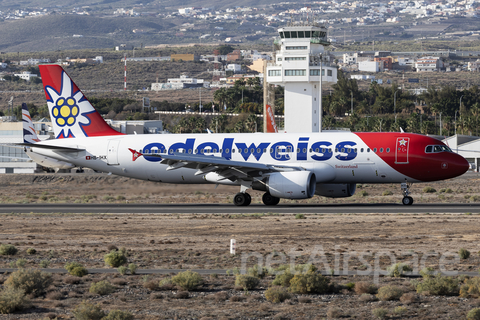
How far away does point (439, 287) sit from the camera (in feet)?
55.0

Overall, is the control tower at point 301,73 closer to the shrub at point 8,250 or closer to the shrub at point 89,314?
the shrub at point 8,250

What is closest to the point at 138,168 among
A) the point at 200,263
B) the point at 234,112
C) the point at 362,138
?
the point at 362,138

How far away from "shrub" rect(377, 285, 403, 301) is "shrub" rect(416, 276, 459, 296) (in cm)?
78

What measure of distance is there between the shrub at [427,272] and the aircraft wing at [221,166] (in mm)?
18879

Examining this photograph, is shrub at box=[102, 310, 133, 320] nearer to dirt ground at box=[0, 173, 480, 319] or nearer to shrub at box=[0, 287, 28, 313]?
dirt ground at box=[0, 173, 480, 319]

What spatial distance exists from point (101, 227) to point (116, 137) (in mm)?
13670

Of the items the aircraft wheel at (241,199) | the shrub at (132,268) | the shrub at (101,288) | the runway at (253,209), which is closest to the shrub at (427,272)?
the shrub at (132,268)

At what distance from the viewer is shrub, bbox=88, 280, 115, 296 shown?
17.2m

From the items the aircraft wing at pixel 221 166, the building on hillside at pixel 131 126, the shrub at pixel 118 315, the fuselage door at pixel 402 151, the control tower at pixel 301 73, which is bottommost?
the shrub at pixel 118 315

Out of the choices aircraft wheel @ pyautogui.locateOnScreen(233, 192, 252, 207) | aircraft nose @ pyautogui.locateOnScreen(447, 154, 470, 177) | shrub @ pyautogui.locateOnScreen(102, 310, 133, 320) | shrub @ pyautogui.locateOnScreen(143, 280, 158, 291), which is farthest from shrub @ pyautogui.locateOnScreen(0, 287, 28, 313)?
aircraft nose @ pyautogui.locateOnScreen(447, 154, 470, 177)

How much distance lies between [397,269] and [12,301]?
10131 mm

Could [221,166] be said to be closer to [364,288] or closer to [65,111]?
[65,111]

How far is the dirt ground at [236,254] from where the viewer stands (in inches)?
625

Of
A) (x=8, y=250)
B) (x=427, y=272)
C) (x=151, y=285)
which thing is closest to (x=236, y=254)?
(x=151, y=285)
